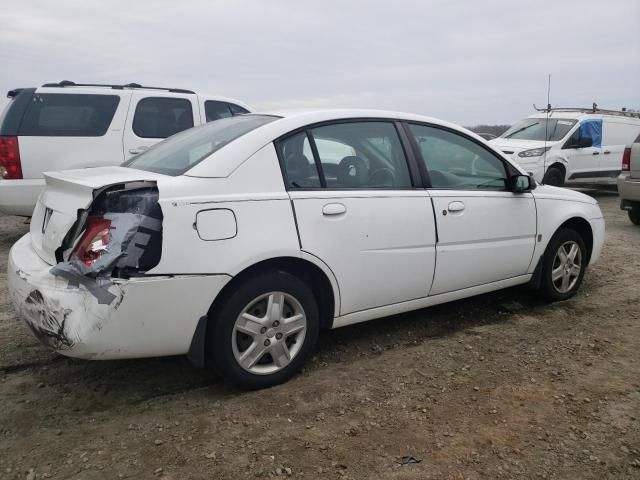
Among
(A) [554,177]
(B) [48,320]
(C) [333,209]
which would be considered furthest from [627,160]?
(B) [48,320]

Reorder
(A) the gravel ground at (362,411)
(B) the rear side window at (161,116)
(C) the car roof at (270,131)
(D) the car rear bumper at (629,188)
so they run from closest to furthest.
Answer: (A) the gravel ground at (362,411), (C) the car roof at (270,131), (B) the rear side window at (161,116), (D) the car rear bumper at (629,188)

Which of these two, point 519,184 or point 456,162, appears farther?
point 519,184

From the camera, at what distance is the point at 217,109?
805 centimetres

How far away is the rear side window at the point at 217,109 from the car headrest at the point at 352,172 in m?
4.69

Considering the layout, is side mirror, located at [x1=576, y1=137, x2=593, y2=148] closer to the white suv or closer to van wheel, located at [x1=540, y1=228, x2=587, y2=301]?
van wheel, located at [x1=540, y1=228, x2=587, y2=301]

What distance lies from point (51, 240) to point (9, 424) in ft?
3.06

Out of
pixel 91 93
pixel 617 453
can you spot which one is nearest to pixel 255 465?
pixel 617 453

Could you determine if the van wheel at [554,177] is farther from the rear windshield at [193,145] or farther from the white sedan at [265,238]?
the rear windshield at [193,145]

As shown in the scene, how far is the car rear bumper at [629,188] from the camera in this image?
8.33m

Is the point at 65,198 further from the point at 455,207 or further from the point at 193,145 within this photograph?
the point at 455,207

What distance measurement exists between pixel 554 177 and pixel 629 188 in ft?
10.8

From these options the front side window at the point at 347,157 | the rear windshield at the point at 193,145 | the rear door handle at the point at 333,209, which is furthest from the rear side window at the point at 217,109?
the rear door handle at the point at 333,209

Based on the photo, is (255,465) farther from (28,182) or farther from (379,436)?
(28,182)

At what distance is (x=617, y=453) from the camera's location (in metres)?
2.59
